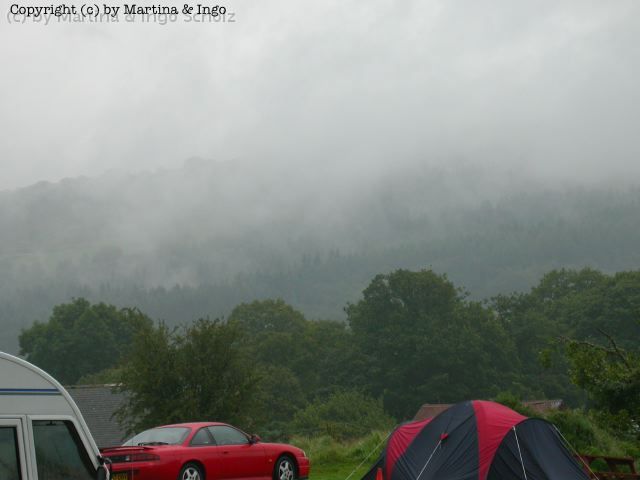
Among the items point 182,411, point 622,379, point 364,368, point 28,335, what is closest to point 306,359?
point 364,368

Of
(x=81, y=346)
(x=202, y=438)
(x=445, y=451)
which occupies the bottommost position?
(x=81, y=346)

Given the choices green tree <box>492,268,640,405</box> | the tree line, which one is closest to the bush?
the tree line

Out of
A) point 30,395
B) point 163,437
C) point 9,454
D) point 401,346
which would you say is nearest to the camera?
point 9,454

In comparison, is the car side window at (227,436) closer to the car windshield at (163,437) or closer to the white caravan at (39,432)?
the car windshield at (163,437)

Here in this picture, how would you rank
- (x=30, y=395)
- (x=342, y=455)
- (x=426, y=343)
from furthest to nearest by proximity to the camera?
(x=426, y=343) < (x=342, y=455) < (x=30, y=395)

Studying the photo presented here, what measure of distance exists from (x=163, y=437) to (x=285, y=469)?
292 cm

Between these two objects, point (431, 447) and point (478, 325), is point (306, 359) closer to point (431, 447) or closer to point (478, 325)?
point (478, 325)

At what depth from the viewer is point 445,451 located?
14.9 metres

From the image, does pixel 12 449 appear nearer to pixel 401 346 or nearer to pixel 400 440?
pixel 400 440

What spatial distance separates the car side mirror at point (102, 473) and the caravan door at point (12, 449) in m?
0.76

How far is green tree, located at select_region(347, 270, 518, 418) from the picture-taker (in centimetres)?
8181

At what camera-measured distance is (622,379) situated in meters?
18.7

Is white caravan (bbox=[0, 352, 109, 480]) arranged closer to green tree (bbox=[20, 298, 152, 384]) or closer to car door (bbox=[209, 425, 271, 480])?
car door (bbox=[209, 425, 271, 480])

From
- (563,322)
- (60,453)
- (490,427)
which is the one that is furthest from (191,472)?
(563,322)
